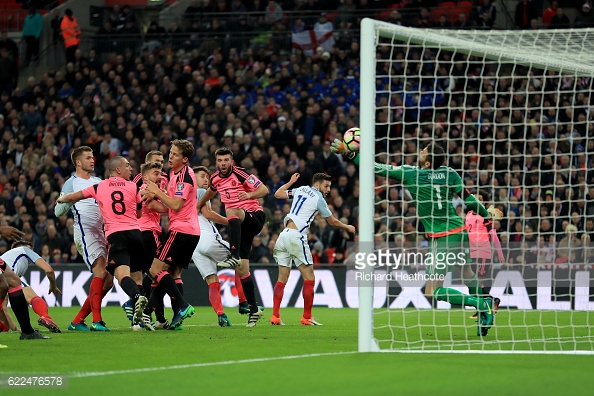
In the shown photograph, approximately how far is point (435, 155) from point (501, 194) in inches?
253

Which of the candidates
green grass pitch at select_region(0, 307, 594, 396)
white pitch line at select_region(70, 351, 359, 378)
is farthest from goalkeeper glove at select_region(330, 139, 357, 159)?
white pitch line at select_region(70, 351, 359, 378)

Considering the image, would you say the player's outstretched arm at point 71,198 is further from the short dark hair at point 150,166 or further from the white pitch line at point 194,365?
the white pitch line at point 194,365

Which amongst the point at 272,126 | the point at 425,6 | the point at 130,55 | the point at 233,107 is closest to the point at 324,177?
the point at 272,126

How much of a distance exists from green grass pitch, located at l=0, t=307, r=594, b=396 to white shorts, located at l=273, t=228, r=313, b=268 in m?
1.68

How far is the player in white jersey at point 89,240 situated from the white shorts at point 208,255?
178cm

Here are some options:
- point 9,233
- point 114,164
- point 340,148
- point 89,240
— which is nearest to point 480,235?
point 340,148

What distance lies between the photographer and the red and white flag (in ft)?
80.8

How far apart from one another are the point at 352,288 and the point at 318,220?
5.63ft

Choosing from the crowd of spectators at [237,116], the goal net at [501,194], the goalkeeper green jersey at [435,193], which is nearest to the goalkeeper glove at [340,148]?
the goal net at [501,194]

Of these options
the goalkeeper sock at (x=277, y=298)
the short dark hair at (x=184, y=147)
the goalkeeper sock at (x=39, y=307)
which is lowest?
the goalkeeper sock at (x=277, y=298)

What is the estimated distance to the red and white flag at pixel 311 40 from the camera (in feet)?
80.8

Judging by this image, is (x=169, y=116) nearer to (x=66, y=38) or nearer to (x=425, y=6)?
(x=66, y=38)

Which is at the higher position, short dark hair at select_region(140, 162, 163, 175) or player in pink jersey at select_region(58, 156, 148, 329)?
short dark hair at select_region(140, 162, 163, 175)

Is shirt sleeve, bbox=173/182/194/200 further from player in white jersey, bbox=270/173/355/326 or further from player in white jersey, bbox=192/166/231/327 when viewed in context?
player in white jersey, bbox=270/173/355/326
